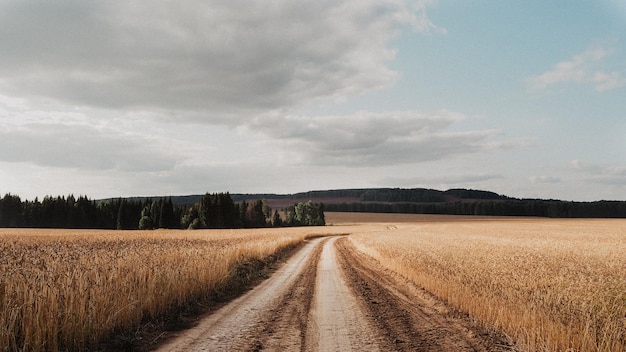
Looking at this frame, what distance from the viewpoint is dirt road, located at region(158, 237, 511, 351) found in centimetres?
729

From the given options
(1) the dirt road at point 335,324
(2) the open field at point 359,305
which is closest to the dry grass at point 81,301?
(2) the open field at point 359,305

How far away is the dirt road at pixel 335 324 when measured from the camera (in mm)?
7289

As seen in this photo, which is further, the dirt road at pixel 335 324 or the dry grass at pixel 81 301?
the dirt road at pixel 335 324

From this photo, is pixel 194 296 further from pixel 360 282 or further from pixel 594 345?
pixel 594 345

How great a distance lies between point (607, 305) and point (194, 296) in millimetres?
10925

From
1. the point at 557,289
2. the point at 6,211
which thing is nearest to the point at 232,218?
the point at 6,211

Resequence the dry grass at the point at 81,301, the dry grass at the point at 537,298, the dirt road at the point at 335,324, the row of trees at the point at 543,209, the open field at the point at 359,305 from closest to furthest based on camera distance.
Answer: the dry grass at the point at 81,301, the open field at the point at 359,305, the dry grass at the point at 537,298, the dirt road at the point at 335,324, the row of trees at the point at 543,209

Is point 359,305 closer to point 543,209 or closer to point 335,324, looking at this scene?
point 335,324

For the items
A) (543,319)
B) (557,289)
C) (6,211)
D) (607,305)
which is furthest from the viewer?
(6,211)

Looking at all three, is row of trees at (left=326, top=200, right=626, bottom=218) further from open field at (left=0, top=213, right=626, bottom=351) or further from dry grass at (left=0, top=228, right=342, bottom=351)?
dry grass at (left=0, top=228, right=342, bottom=351)

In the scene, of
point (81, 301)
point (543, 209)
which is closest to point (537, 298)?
point (81, 301)

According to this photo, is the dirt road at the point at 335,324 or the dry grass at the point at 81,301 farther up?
the dry grass at the point at 81,301

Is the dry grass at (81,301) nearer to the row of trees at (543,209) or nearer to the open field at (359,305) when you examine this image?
the open field at (359,305)

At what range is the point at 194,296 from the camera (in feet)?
38.4
